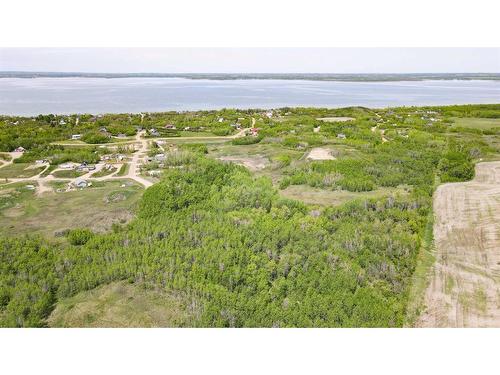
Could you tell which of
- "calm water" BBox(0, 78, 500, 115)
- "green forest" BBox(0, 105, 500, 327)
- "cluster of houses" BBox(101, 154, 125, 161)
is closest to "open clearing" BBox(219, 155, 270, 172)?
"green forest" BBox(0, 105, 500, 327)

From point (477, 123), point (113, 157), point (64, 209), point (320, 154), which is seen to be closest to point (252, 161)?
point (320, 154)

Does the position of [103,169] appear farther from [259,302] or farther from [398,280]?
[398,280]

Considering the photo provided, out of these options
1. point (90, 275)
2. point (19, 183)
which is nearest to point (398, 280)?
point (90, 275)

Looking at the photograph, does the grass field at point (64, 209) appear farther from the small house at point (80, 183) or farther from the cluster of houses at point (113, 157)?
the cluster of houses at point (113, 157)

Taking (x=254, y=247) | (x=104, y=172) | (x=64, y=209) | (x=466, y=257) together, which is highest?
(x=104, y=172)

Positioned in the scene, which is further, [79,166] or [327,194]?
[79,166]

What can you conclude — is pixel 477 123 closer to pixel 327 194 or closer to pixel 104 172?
pixel 327 194

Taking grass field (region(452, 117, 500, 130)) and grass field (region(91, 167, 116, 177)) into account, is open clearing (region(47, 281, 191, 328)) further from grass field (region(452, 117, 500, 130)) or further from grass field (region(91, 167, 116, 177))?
grass field (region(452, 117, 500, 130))
